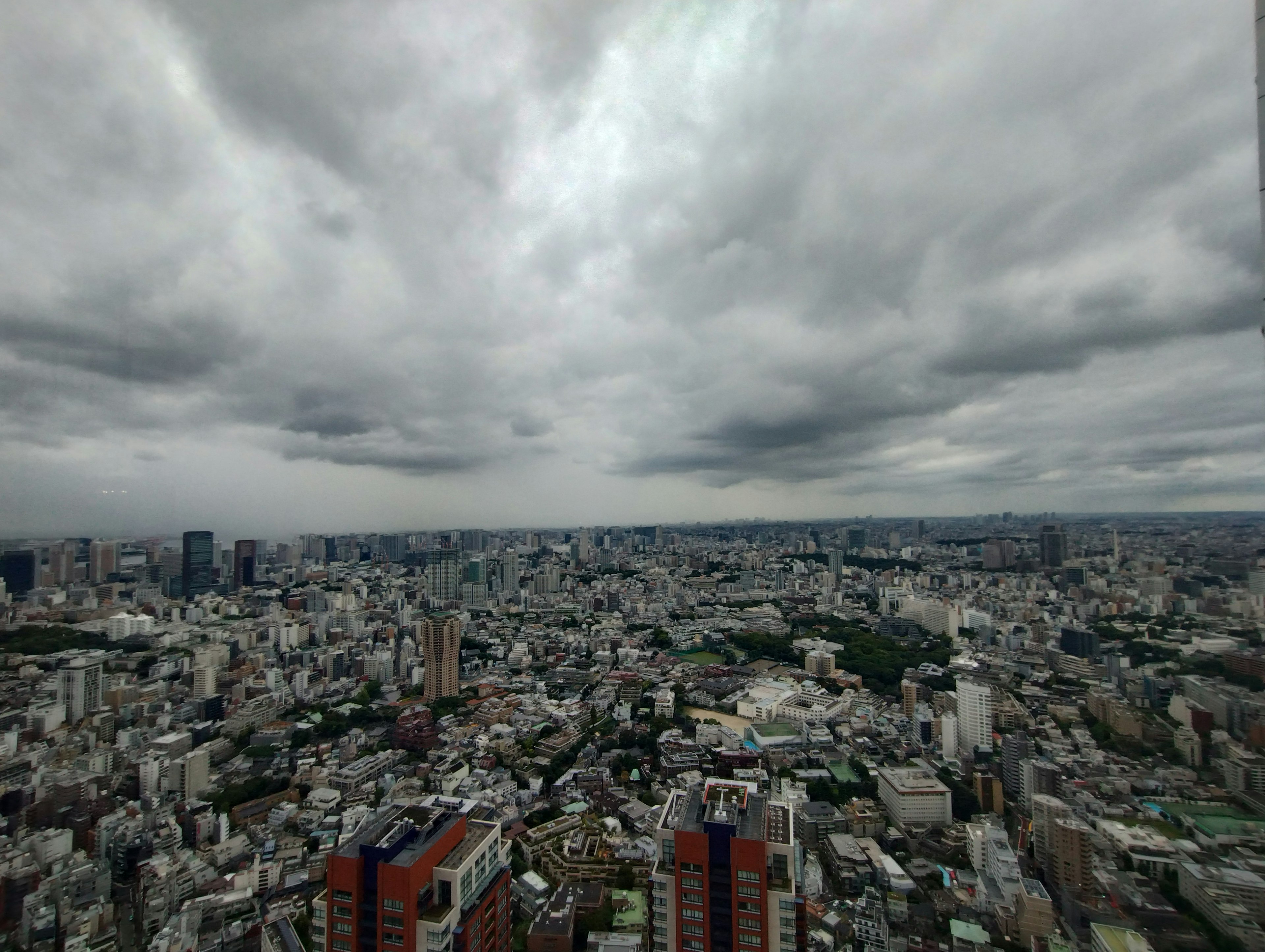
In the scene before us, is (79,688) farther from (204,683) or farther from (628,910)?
(628,910)

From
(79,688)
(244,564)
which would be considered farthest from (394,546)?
(79,688)

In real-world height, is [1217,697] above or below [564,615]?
above

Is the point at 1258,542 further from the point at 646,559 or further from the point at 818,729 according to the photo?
the point at 646,559

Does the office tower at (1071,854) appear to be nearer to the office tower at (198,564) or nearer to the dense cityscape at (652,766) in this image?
the dense cityscape at (652,766)

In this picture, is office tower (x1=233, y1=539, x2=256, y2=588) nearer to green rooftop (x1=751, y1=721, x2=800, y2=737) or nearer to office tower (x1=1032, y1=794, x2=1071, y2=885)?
green rooftop (x1=751, y1=721, x2=800, y2=737)

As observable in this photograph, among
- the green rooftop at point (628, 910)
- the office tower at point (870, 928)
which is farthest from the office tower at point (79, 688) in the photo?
the office tower at point (870, 928)

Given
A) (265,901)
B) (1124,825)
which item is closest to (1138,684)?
(1124,825)
